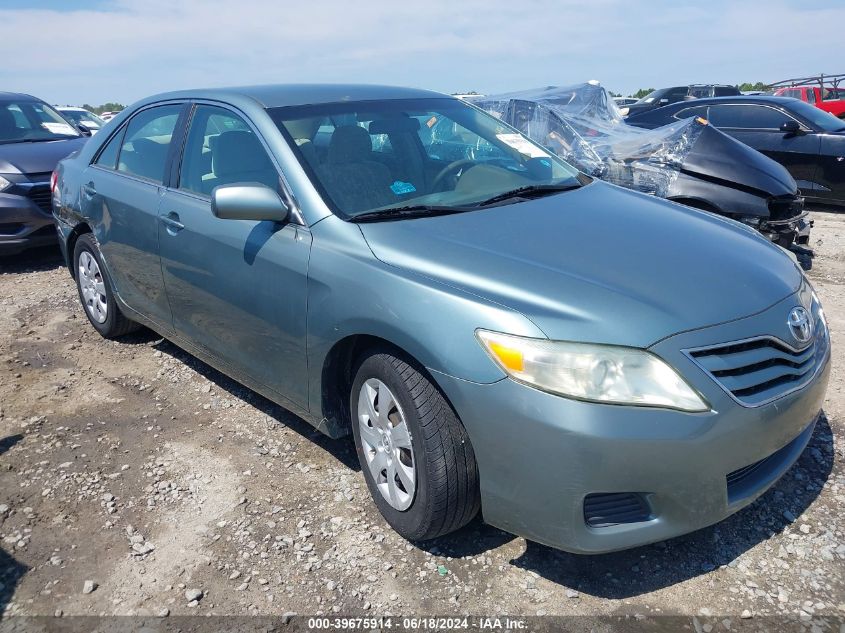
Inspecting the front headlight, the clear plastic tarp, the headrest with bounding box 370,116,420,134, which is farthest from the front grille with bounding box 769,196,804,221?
the front headlight

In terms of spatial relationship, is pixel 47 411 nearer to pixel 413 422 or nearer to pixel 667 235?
pixel 413 422

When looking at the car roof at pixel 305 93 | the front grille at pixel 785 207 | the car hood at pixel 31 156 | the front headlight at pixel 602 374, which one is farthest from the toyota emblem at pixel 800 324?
the car hood at pixel 31 156

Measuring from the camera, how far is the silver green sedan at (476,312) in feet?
7.02

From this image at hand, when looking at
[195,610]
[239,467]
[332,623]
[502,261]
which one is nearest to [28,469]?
[239,467]

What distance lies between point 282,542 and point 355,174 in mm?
1574

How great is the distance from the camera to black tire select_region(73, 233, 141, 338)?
14.9 ft

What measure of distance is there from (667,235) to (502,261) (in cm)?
82

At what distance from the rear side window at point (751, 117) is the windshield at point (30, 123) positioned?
26.2 feet

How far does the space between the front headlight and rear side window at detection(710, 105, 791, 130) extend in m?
7.93

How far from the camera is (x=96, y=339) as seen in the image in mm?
5023

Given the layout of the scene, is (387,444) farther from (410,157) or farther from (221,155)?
(221,155)

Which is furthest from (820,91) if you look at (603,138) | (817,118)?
(603,138)

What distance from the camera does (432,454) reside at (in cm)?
238

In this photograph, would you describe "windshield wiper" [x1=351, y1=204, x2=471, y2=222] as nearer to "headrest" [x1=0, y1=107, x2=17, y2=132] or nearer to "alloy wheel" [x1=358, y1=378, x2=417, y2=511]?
"alloy wheel" [x1=358, y1=378, x2=417, y2=511]
